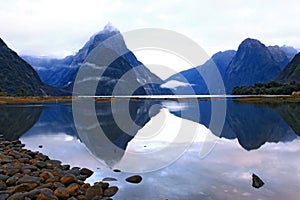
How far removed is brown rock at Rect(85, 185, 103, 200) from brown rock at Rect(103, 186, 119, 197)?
0.33 meters

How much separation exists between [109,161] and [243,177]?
27.2ft

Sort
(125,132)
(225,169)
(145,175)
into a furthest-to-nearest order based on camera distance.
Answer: (125,132)
(225,169)
(145,175)

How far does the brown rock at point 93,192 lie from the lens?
11.2 m

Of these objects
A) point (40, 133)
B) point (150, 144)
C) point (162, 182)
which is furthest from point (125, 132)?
point (162, 182)

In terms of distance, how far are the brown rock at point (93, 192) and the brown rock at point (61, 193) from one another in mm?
747

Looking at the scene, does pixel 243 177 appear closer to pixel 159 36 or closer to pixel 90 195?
pixel 90 195

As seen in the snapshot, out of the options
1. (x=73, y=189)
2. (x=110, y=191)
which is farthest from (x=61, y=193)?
(x=110, y=191)

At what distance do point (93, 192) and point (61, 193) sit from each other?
1258 mm

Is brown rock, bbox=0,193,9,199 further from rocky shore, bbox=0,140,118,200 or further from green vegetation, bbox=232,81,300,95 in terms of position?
green vegetation, bbox=232,81,300,95

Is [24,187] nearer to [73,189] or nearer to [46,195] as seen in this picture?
[46,195]

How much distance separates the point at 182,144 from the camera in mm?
24516

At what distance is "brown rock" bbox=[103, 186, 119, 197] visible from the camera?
39.4ft

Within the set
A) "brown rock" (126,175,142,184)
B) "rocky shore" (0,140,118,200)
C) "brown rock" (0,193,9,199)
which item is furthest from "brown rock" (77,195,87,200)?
"brown rock" (126,175,142,184)

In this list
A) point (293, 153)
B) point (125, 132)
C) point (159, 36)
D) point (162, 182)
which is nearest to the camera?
point (162, 182)
